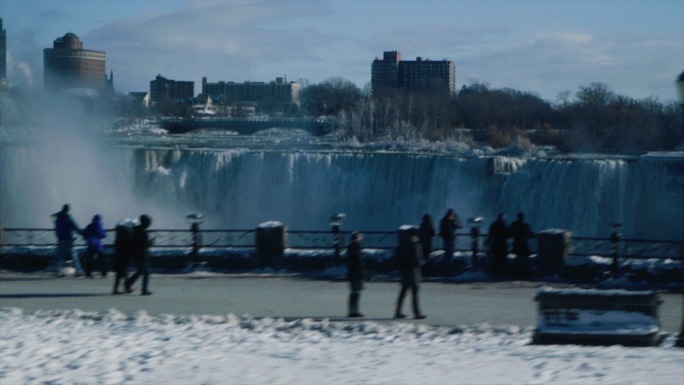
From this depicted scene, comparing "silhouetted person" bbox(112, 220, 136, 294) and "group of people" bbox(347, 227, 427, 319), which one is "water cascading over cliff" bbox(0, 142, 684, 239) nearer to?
"silhouetted person" bbox(112, 220, 136, 294)

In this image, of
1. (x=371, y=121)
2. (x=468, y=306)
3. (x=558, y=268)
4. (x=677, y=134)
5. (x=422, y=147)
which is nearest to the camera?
(x=468, y=306)

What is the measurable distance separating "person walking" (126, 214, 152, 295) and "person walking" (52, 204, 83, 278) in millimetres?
2486

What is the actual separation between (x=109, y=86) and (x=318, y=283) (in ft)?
111

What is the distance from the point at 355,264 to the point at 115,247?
4.68 m

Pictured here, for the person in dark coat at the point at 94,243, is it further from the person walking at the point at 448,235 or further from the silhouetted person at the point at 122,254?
the person walking at the point at 448,235

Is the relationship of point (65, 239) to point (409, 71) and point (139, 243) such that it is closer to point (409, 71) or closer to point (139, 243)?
point (139, 243)

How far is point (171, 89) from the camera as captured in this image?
107 metres

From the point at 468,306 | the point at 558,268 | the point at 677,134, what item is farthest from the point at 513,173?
the point at 468,306

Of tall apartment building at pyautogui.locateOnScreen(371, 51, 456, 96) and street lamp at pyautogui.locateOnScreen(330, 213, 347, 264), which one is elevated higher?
tall apartment building at pyautogui.locateOnScreen(371, 51, 456, 96)

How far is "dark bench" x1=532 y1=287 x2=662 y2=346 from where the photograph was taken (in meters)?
10.6

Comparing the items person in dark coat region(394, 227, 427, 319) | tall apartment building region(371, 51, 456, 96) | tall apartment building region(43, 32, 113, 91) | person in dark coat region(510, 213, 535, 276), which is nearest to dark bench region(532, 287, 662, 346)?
person in dark coat region(394, 227, 427, 319)

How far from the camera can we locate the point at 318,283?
55.2ft

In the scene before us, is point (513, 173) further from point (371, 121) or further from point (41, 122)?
point (371, 121)

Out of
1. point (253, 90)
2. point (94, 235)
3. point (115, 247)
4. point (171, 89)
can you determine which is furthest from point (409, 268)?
point (253, 90)
